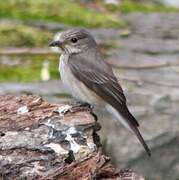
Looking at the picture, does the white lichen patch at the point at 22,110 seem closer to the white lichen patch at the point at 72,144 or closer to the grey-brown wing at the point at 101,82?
the white lichen patch at the point at 72,144

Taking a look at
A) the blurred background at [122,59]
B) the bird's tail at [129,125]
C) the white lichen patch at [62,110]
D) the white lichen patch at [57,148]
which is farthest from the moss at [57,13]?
the white lichen patch at [57,148]

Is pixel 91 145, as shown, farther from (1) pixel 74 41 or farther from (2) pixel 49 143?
(1) pixel 74 41

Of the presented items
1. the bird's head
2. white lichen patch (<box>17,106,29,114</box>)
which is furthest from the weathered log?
the bird's head

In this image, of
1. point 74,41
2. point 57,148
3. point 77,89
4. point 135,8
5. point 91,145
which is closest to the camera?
point 57,148

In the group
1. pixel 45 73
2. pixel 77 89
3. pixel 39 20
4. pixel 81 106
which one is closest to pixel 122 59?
pixel 45 73

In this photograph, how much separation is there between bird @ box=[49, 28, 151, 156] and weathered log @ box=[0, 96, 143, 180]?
2.37 ft

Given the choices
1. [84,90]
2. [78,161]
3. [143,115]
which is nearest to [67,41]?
[84,90]

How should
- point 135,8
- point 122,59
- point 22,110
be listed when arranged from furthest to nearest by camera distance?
point 135,8, point 122,59, point 22,110

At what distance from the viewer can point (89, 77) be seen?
27.3 ft

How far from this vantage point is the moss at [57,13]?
1143cm

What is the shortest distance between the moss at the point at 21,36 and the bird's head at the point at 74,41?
2140mm

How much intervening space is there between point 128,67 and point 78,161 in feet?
13.1

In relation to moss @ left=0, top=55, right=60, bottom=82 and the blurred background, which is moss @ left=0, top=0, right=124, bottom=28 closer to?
the blurred background

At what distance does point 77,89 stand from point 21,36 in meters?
2.72
